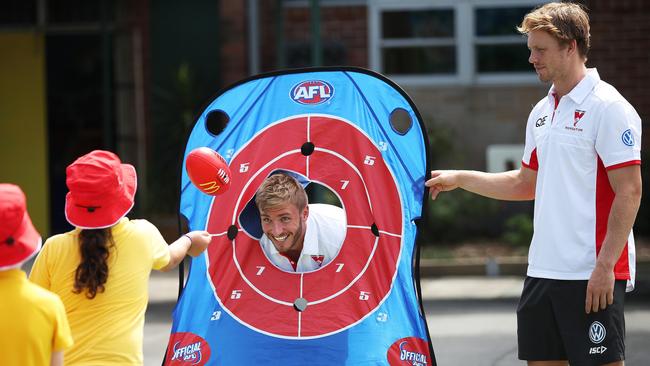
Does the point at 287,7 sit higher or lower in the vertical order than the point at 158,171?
higher

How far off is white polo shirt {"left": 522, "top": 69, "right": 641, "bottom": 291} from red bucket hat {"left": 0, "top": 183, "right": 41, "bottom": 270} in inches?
73.6

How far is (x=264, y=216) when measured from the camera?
5.09 meters

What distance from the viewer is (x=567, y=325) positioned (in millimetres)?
4137

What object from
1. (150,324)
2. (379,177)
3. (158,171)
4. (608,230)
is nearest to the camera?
(608,230)

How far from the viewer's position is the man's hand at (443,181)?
480 centimetres

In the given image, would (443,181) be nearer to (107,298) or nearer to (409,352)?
(409,352)

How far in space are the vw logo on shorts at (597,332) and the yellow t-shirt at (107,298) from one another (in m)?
1.61

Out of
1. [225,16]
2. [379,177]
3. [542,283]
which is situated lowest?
[542,283]

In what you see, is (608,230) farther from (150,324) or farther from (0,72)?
(0,72)

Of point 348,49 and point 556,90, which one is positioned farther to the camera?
point 348,49

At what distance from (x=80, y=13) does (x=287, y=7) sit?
2461 mm

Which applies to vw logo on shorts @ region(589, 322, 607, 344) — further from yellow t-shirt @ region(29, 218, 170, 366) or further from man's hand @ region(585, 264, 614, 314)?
yellow t-shirt @ region(29, 218, 170, 366)

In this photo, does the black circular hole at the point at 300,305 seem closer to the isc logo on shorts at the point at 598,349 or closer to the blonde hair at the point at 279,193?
the blonde hair at the point at 279,193

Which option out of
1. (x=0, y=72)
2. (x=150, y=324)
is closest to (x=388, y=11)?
(x=0, y=72)
